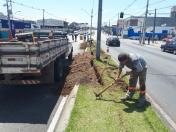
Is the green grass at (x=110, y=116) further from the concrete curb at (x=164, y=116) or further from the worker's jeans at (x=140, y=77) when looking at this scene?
the worker's jeans at (x=140, y=77)

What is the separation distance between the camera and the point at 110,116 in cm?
702

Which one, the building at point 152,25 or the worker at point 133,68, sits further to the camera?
the building at point 152,25

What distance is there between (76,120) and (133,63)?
2484 mm

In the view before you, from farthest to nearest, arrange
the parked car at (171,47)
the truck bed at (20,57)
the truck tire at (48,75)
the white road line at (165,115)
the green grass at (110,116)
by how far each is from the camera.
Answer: the parked car at (171,47), the truck tire at (48,75), the truck bed at (20,57), the white road line at (165,115), the green grass at (110,116)

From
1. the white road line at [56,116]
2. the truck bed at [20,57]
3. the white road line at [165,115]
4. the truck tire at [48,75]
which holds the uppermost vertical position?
the truck bed at [20,57]

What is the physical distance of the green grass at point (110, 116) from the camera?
20.5 ft

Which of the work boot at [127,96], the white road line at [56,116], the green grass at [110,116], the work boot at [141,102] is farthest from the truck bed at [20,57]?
the work boot at [141,102]

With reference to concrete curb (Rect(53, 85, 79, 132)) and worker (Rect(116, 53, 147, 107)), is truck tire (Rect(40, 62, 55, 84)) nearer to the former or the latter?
concrete curb (Rect(53, 85, 79, 132))

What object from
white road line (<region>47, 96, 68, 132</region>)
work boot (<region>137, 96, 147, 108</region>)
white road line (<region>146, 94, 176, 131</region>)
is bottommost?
white road line (<region>146, 94, 176, 131</region>)

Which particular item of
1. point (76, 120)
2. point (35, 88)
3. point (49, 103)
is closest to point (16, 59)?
point (49, 103)

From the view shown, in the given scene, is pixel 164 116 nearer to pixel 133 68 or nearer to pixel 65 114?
pixel 133 68

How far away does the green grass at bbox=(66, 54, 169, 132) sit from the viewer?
626 cm

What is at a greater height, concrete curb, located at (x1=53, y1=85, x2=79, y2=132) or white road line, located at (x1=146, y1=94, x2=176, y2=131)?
concrete curb, located at (x1=53, y1=85, x2=79, y2=132)

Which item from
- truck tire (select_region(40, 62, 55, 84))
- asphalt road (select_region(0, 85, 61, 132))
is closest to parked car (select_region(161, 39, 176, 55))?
truck tire (select_region(40, 62, 55, 84))
